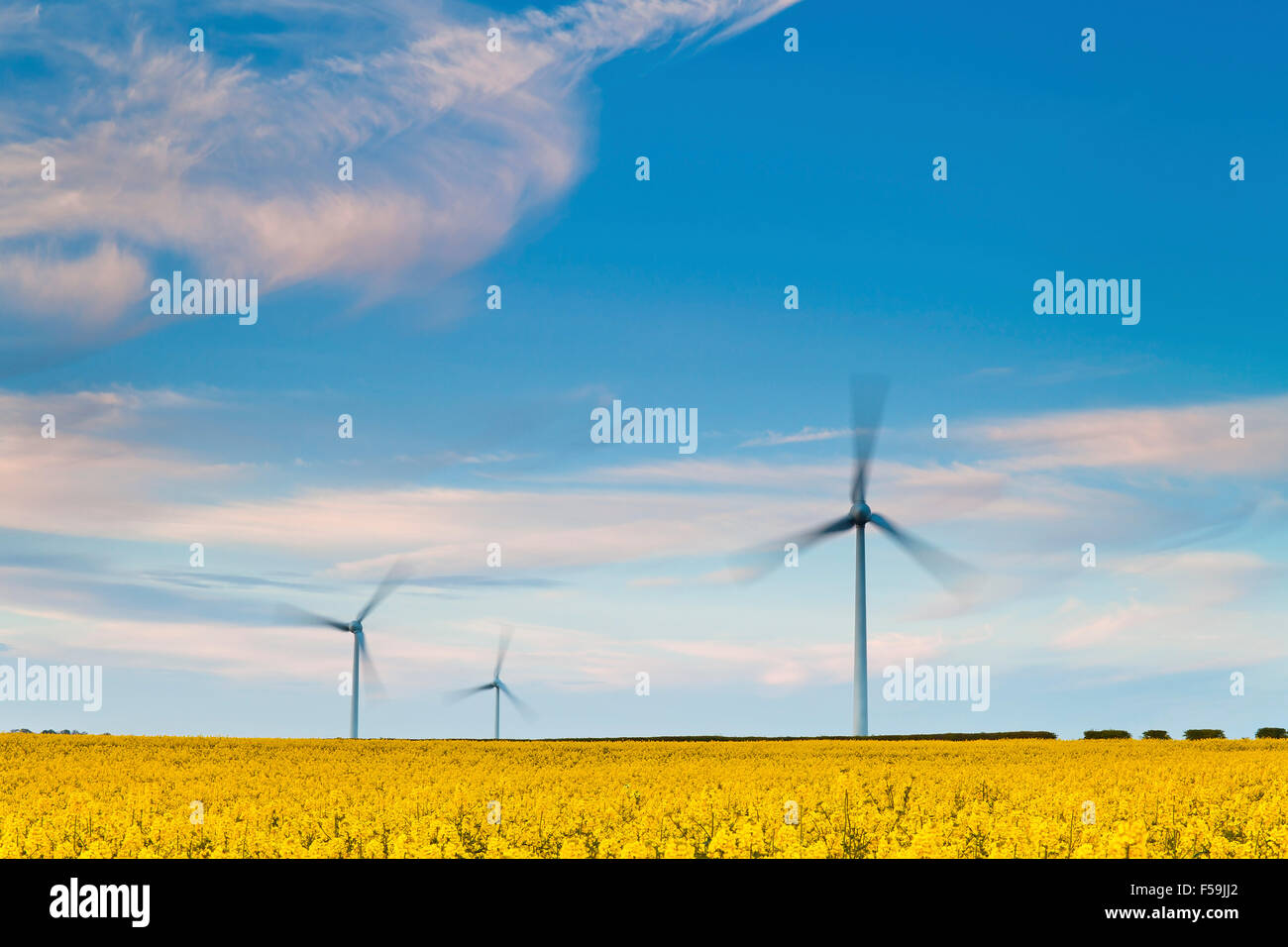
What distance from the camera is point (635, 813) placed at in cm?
2069

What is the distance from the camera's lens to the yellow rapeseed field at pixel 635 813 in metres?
16.4

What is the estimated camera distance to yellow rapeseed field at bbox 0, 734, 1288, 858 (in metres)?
16.4

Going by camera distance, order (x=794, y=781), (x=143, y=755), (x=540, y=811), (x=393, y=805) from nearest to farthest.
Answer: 1. (x=540, y=811)
2. (x=393, y=805)
3. (x=794, y=781)
4. (x=143, y=755)

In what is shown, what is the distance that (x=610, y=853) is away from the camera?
16.0m

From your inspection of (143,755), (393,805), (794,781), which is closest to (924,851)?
(393,805)
